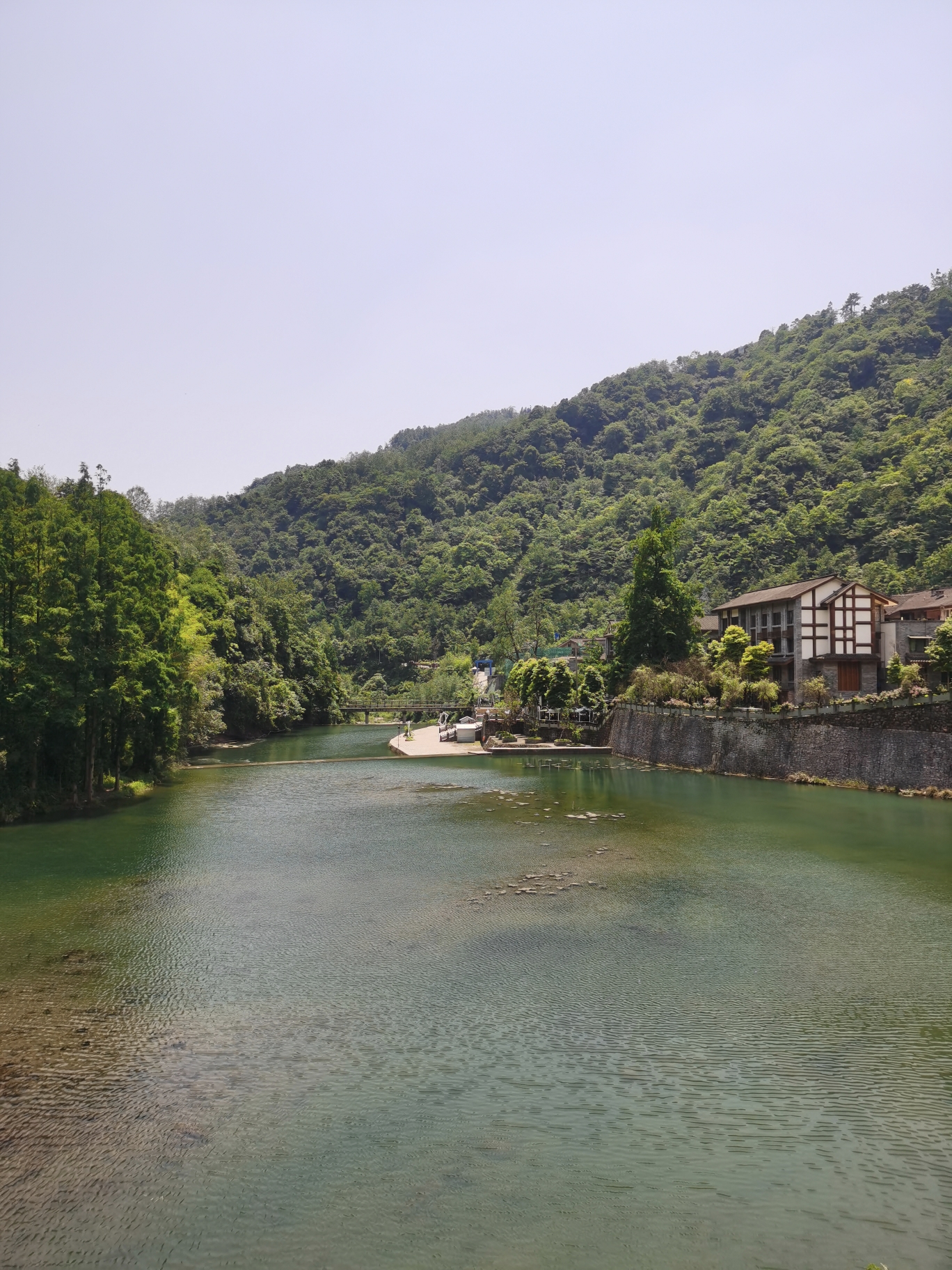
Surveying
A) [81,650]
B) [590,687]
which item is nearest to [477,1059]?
[81,650]

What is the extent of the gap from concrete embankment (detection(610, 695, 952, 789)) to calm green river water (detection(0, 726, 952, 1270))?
884 cm

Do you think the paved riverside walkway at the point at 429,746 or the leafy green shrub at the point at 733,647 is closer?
the leafy green shrub at the point at 733,647

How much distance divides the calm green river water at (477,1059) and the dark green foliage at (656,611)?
30998 millimetres

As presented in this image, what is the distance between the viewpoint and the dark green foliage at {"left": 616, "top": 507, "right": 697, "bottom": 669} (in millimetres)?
55594

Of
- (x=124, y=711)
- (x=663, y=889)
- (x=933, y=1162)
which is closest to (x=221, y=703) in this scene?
(x=124, y=711)

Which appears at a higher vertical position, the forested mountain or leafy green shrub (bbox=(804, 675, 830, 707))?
the forested mountain

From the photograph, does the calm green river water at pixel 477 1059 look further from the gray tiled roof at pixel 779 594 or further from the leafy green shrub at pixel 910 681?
the gray tiled roof at pixel 779 594

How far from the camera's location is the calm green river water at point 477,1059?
28.0 ft

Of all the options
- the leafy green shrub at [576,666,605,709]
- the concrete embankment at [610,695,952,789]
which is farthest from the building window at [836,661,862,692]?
the leafy green shrub at [576,666,605,709]

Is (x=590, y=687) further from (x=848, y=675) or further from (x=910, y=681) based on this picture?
(x=910, y=681)

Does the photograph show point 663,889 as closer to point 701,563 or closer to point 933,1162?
point 933,1162

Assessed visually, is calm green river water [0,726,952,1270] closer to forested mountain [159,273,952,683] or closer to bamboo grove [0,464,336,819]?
bamboo grove [0,464,336,819]

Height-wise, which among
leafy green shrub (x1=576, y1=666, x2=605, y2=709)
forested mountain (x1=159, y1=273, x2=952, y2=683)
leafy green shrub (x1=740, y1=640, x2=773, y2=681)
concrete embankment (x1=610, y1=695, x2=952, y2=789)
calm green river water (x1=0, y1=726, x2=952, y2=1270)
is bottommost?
calm green river water (x1=0, y1=726, x2=952, y2=1270)

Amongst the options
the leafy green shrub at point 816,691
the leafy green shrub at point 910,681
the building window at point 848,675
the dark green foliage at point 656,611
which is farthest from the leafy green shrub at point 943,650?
the dark green foliage at point 656,611
